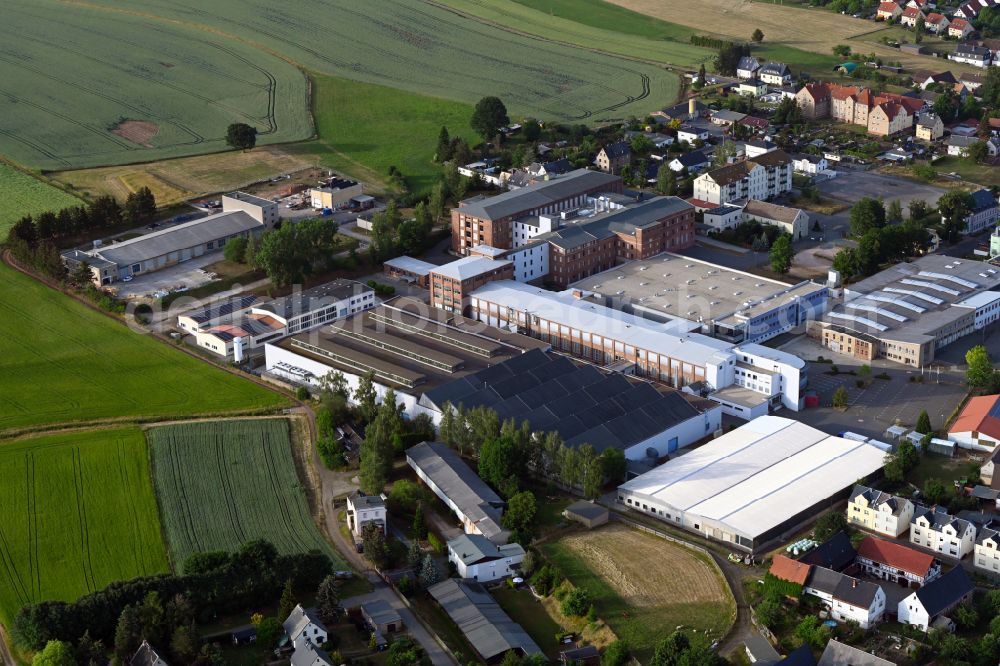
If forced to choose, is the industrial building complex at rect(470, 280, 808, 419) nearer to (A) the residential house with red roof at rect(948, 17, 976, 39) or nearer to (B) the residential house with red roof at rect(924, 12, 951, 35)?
(A) the residential house with red roof at rect(948, 17, 976, 39)

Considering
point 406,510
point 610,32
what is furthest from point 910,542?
point 610,32

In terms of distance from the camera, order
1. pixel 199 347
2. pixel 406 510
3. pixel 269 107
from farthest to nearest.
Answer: pixel 269 107
pixel 199 347
pixel 406 510

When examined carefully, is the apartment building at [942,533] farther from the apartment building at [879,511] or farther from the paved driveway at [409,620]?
the paved driveway at [409,620]

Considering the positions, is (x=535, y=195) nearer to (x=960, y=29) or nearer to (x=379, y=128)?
(x=379, y=128)

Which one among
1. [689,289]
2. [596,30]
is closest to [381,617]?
[689,289]

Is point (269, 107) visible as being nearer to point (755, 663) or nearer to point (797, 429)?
point (797, 429)

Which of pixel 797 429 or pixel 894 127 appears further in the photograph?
pixel 894 127

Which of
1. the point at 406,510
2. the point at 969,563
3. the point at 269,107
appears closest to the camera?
the point at 969,563
